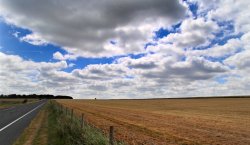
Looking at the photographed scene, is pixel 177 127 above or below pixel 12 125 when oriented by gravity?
below

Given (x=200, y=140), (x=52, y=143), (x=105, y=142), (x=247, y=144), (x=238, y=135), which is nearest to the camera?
(x=105, y=142)

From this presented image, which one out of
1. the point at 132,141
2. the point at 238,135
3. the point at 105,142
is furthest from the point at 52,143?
the point at 238,135

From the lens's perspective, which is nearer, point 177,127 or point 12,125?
point 12,125

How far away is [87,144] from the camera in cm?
1019

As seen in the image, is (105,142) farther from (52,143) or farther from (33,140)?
(33,140)

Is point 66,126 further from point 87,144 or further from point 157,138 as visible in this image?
point 157,138

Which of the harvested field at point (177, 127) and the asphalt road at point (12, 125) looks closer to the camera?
the asphalt road at point (12, 125)

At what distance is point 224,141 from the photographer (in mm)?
17812

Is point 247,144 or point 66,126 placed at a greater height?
point 66,126

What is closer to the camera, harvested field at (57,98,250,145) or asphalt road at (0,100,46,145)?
asphalt road at (0,100,46,145)

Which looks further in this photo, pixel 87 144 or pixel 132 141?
pixel 132 141

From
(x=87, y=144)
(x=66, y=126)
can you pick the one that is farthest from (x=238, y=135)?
(x=87, y=144)

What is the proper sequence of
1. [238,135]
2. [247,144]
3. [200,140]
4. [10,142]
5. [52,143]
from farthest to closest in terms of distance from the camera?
[238,135], [200,140], [247,144], [10,142], [52,143]

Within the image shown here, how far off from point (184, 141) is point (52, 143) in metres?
7.10
